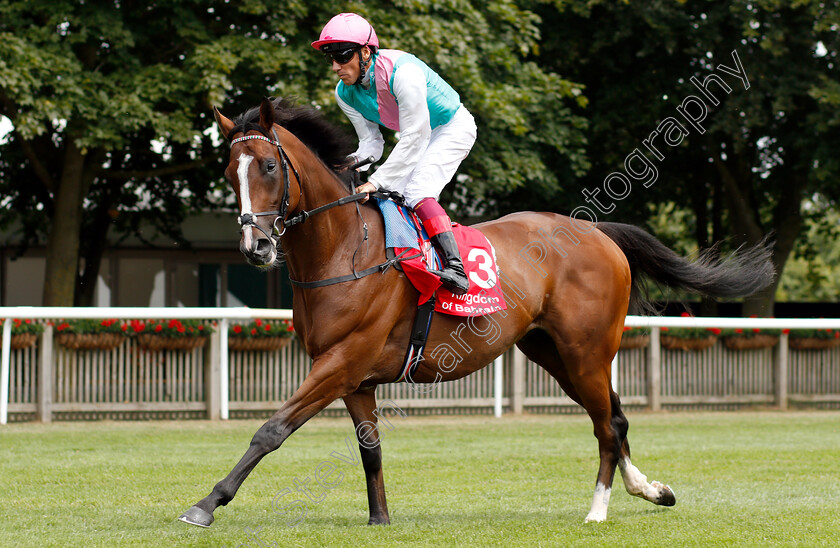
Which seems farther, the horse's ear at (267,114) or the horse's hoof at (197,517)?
the horse's ear at (267,114)

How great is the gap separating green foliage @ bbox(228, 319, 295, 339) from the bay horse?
224 inches

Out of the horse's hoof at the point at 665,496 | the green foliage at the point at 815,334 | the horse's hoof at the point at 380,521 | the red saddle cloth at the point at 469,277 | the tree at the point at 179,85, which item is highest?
→ the tree at the point at 179,85

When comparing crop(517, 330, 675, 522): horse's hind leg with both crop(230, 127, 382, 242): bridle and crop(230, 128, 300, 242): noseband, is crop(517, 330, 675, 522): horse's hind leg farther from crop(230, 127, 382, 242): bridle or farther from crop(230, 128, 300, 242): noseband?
crop(230, 128, 300, 242): noseband

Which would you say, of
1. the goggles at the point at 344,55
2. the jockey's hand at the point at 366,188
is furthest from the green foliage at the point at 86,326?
the goggles at the point at 344,55

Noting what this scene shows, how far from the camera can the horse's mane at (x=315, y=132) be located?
4.93 metres

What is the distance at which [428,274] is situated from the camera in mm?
4965

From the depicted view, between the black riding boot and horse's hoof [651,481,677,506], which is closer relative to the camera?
the black riding boot

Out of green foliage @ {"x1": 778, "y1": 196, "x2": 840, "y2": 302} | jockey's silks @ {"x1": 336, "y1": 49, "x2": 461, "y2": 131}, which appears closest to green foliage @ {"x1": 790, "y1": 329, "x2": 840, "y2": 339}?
green foliage @ {"x1": 778, "y1": 196, "x2": 840, "y2": 302}

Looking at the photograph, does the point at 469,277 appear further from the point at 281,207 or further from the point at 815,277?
the point at 815,277

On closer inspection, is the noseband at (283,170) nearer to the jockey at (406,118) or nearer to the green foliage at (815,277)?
the jockey at (406,118)

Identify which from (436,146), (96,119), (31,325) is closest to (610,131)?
(96,119)

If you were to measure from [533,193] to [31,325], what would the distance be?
27.1 feet

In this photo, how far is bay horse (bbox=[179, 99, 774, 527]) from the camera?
4.41 m

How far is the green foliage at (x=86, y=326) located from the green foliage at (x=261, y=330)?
4.46ft
